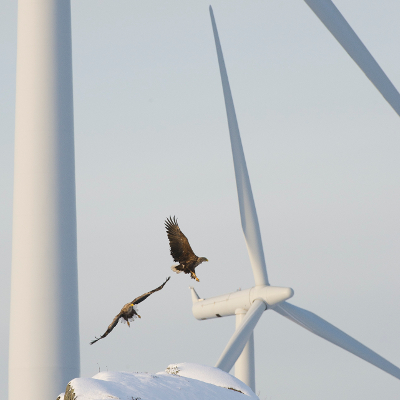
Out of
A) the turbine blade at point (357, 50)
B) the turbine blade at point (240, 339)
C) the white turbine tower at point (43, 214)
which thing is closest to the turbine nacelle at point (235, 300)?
the turbine blade at point (240, 339)

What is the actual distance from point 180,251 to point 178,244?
279 mm

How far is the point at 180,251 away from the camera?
17.9 metres

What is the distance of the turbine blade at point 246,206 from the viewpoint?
41.6 metres

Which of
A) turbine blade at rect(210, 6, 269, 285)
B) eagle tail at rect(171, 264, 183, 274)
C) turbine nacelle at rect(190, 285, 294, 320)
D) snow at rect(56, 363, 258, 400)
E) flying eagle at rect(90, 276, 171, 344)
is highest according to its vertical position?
turbine blade at rect(210, 6, 269, 285)

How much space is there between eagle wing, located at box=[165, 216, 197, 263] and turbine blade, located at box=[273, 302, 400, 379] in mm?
24441

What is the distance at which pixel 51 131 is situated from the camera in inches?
973

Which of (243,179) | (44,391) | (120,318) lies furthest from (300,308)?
(120,318)

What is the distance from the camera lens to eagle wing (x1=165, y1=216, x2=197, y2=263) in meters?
17.6

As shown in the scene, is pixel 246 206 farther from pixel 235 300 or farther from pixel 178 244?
pixel 178 244

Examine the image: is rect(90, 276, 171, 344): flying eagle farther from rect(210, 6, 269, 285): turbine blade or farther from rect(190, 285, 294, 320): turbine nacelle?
rect(190, 285, 294, 320): turbine nacelle

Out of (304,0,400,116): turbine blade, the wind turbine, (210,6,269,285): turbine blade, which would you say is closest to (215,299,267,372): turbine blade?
the wind turbine

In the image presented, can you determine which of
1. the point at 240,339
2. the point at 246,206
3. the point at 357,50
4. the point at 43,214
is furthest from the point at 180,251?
the point at 246,206

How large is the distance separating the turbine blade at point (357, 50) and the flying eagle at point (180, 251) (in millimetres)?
11067

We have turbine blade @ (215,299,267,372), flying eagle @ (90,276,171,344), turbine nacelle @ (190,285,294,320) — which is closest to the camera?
flying eagle @ (90,276,171,344)
